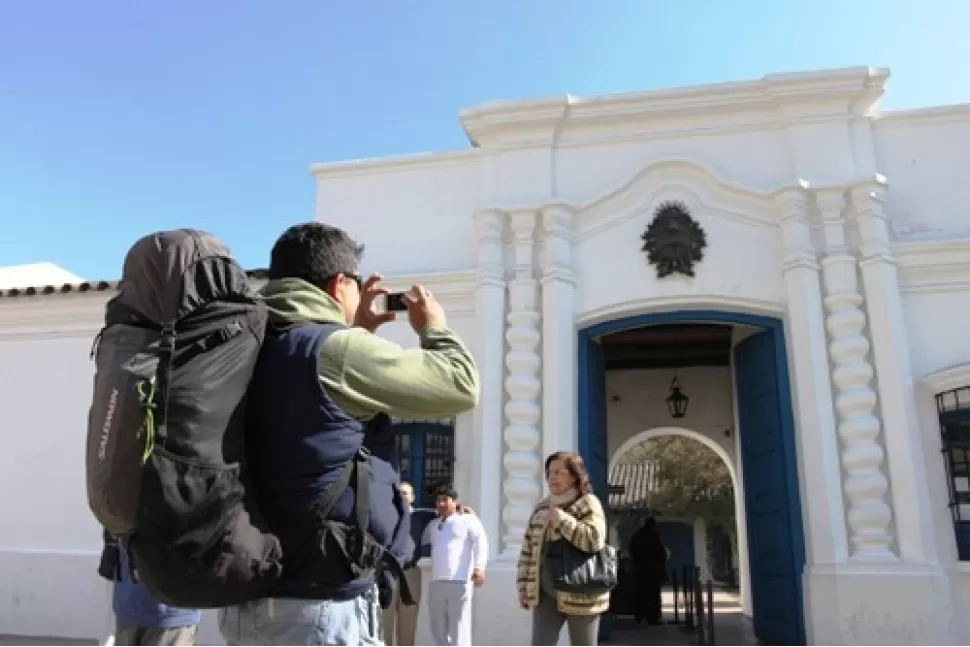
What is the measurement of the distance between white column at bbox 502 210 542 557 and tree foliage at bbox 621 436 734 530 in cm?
1857

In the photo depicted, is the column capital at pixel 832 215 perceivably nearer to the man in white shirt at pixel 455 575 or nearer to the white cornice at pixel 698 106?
the white cornice at pixel 698 106

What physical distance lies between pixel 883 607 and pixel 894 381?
186cm

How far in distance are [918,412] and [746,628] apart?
170 inches

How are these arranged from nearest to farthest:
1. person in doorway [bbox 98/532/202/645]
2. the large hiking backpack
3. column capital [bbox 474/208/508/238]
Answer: the large hiking backpack → person in doorway [bbox 98/532/202/645] → column capital [bbox 474/208/508/238]

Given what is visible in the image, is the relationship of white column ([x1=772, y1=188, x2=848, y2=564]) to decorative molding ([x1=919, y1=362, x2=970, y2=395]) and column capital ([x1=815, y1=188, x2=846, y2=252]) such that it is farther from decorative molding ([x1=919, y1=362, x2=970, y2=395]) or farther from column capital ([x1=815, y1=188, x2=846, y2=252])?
decorative molding ([x1=919, y1=362, x2=970, y2=395])

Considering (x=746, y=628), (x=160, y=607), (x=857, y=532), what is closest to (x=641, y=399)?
(x=746, y=628)

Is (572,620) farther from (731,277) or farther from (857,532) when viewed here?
(731,277)

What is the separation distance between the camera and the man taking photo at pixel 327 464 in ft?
5.45

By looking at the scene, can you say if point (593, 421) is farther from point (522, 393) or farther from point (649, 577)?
point (649, 577)

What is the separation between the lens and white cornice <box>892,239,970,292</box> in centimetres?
735

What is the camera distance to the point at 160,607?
369cm

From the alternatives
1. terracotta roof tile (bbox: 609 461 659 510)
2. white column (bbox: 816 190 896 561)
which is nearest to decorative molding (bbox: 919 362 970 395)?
white column (bbox: 816 190 896 561)

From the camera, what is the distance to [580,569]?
443cm

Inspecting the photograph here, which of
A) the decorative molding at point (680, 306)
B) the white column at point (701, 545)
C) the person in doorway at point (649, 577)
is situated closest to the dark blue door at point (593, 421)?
the decorative molding at point (680, 306)
